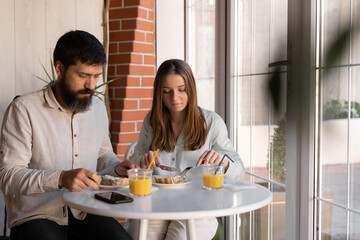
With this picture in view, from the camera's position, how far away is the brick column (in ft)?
11.1

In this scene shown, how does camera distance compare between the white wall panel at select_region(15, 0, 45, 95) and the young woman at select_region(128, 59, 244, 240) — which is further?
the white wall panel at select_region(15, 0, 45, 95)

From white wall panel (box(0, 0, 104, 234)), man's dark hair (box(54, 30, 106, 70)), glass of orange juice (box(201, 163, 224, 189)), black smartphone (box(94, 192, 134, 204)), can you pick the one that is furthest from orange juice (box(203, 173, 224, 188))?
white wall panel (box(0, 0, 104, 234))

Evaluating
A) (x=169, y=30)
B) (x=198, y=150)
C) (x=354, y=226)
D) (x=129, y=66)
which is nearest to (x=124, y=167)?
(x=198, y=150)

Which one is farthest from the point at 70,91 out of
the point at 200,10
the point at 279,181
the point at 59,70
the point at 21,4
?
the point at 200,10

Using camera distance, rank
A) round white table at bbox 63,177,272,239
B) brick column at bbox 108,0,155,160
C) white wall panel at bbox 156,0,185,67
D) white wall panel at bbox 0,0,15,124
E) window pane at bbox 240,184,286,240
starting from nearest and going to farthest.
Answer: round white table at bbox 63,177,272,239 < window pane at bbox 240,184,286,240 < white wall panel at bbox 0,0,15,124 < brick column at bbox 108,0,155,160 < white wall panel at bbox 156,0,185,67

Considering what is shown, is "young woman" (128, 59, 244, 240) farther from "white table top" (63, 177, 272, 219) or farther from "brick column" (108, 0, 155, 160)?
"brick column" (108, 0, 155, 160)

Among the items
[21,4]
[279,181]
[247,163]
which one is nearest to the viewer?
[279,181]

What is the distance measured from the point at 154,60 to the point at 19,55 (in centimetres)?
103

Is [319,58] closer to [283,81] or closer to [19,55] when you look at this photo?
[283,81]

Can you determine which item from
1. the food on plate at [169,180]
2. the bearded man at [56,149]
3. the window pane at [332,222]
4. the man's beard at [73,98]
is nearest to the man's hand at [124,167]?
the bearded man at [56,149]

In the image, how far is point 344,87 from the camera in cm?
24

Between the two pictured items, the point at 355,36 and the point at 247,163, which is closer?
the point at 355,36

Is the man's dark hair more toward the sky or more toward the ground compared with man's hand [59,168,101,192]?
more toward the sky

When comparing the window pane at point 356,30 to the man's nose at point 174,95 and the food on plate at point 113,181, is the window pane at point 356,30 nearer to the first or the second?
the food on plate at point 113,181
